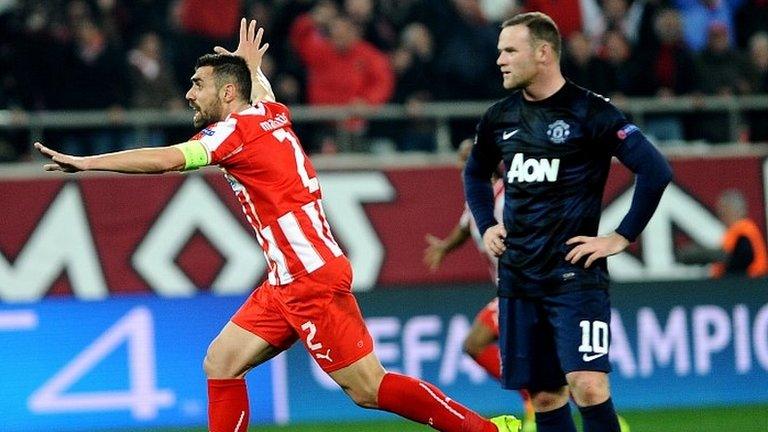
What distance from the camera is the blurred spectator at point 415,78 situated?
567 inches

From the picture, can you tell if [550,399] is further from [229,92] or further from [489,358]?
[489,358]

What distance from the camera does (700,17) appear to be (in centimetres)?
1597

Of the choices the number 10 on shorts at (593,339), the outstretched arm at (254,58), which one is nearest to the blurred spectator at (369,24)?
the outstretched arm at (254,58)

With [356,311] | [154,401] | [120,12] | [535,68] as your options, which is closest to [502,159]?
[535,68]

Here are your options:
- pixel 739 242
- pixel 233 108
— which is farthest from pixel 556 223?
pixel 739 242

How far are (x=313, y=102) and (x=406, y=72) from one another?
908mm

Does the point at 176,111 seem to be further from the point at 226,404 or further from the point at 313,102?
the point at 226,404

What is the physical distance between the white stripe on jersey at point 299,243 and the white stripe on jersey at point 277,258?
7 centimetres

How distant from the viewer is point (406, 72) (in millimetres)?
14609

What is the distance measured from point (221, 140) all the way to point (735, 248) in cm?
723

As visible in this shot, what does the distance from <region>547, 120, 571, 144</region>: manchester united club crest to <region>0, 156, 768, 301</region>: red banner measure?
687 centimetres

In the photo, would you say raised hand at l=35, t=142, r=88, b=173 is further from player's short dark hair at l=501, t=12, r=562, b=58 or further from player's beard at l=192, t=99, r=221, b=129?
player's short dark hair at l=501, t=12, r=562, b=58

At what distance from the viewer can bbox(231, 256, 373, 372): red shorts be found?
7.43 meters

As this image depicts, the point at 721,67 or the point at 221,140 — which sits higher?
the point at 721,67
